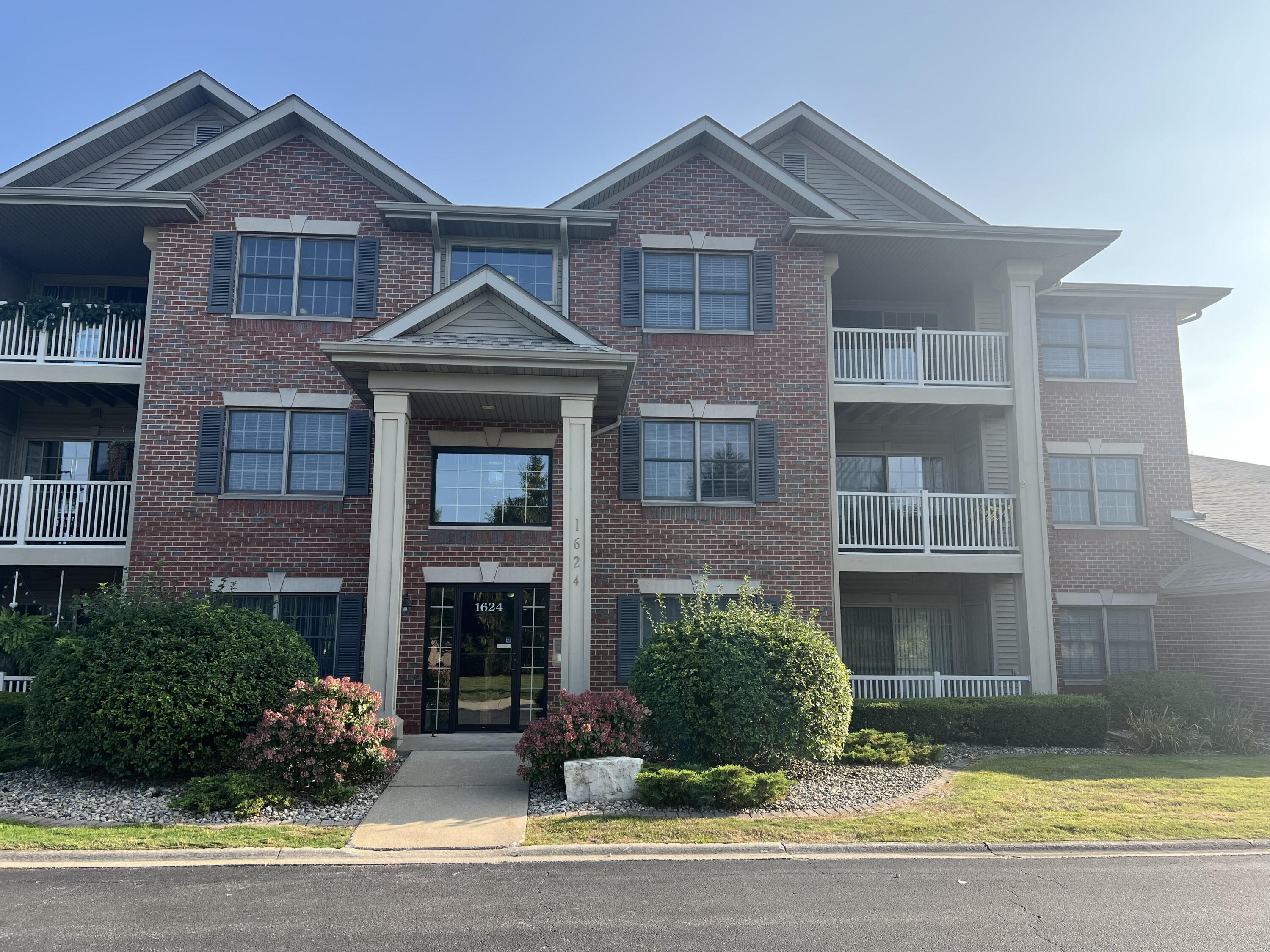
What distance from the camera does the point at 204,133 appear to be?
1700cm

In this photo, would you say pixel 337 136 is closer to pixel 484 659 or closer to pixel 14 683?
pixel 484 659

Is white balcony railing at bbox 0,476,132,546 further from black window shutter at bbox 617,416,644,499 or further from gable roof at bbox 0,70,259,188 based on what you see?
black window shutter at bbox 617,416,644,499

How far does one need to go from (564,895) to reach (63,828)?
5438 millimetres

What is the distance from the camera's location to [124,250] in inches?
638

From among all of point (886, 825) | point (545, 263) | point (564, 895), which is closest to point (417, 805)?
point (564, 895)

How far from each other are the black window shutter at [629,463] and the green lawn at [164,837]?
7635 millimetres

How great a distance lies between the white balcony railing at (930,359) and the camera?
1647 cm

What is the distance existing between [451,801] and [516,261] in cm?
969

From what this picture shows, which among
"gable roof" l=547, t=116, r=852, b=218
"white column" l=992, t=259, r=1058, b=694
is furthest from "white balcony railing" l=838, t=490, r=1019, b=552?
"gable roof" l=547, t=116, r=852, b=218

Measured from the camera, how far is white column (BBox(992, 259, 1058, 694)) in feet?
51.9

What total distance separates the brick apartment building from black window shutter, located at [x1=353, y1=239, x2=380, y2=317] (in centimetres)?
5

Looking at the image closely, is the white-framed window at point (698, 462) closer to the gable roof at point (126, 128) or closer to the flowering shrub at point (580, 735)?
the flowering shrub at point (580, 735)

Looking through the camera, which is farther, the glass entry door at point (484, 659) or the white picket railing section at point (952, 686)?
the white picket railing section at point (952, 686)

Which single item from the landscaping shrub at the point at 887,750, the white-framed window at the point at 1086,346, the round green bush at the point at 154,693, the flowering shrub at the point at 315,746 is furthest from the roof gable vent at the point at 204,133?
the white-framed window at the point at 1086,346
